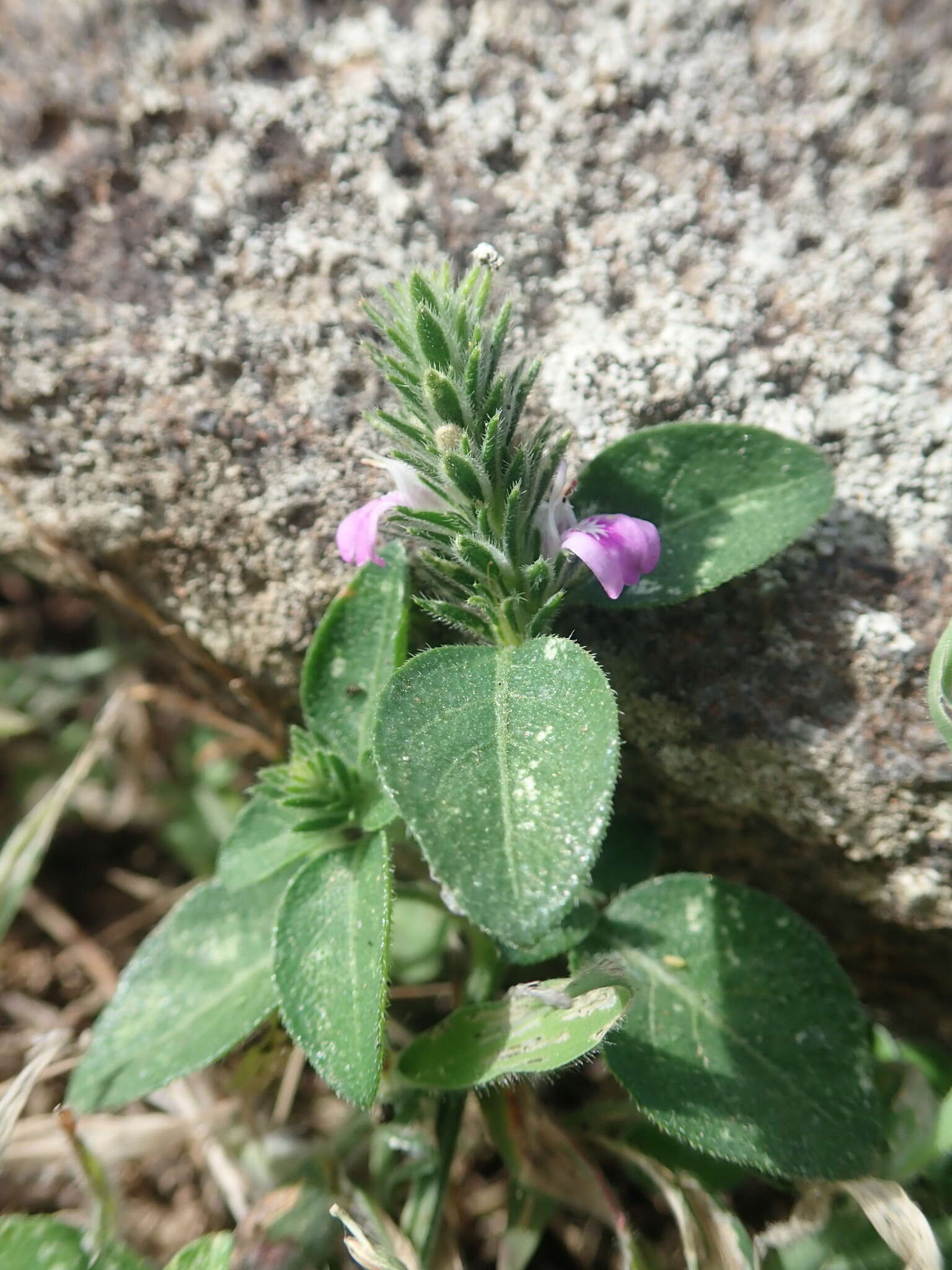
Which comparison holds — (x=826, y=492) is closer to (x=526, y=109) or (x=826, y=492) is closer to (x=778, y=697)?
(x=778, y=697)

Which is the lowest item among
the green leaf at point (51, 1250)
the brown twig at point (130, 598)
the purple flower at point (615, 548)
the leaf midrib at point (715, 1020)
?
the green leaf at point (51, 1250)

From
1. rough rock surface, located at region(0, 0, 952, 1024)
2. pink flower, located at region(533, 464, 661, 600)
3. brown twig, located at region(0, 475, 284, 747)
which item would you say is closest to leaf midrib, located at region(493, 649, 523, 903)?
pink flower, located at region(533, 464, 661, 600)

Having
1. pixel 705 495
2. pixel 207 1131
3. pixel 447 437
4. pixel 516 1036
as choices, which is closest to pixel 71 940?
pixel 207 1131

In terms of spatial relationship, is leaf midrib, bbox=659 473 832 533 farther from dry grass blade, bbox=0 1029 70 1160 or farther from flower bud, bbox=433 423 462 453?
dry grass blade, bbox=0 1029 70 1160

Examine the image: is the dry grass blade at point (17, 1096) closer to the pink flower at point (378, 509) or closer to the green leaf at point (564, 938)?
the green leaf at point (564, 938)

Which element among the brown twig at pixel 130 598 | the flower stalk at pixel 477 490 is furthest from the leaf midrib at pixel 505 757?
the brown twig at pixel 130 598

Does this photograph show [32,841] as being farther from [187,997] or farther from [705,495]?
[705,495]
